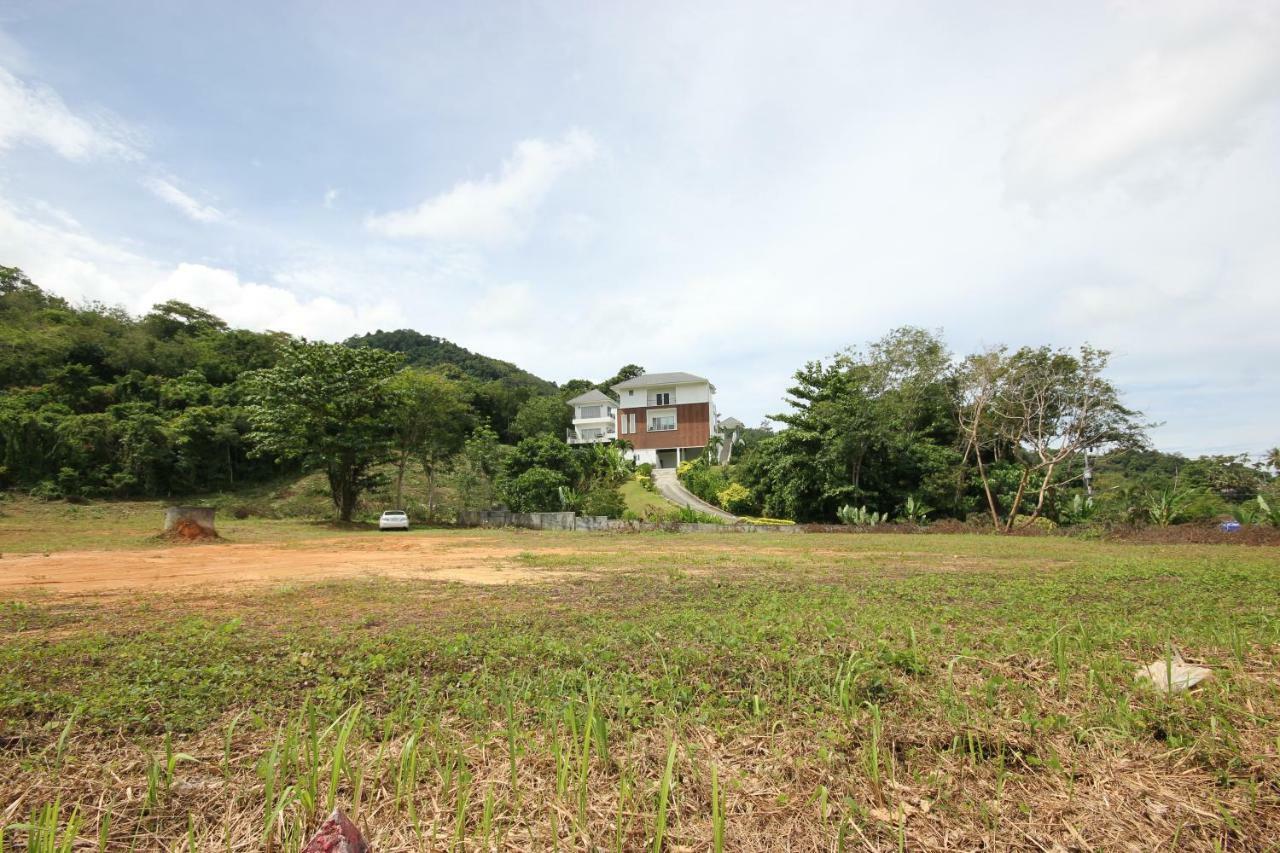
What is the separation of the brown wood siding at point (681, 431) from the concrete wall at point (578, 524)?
1989cm

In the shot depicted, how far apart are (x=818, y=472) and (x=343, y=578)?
19430 mm

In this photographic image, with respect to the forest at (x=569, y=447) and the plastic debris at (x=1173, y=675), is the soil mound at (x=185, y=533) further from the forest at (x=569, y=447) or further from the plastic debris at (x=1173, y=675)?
the plastic debris at (x=1173, y=675)

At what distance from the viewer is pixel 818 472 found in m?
24.0

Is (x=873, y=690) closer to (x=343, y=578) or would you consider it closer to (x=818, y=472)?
(x=343, y=578)

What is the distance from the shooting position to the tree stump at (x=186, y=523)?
15.2m

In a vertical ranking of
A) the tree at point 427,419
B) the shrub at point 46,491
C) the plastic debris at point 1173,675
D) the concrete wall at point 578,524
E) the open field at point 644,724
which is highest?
the tree at point 427,419

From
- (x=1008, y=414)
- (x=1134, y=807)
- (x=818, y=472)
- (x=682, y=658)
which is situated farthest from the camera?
(x=818, y=472)

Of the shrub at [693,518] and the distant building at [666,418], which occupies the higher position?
the distant building at [666,418]

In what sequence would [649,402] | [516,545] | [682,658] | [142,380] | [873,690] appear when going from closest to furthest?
[873,690] < [682,658] < [516,545] < [142,380] < [649,402]

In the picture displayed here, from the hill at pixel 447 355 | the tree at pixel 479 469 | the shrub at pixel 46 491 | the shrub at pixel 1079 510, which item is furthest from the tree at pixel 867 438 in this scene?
the hill at pixel 447 355

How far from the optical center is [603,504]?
79.5 feet

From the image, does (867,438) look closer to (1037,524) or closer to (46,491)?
(1037,524)

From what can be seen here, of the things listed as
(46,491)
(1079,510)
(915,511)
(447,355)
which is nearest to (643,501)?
(915,511)

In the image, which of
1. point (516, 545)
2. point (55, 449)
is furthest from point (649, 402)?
point (55, 449)
